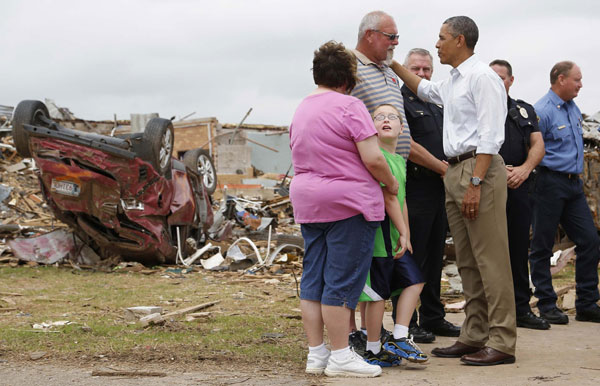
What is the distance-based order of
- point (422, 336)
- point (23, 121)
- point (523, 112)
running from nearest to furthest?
point (422, 336), point (523, 112), point (23, 121)

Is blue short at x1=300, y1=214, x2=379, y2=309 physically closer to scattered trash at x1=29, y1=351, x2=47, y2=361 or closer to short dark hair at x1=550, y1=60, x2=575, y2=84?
scattered trash at x1=29, y1=351, x2=47, y2=361

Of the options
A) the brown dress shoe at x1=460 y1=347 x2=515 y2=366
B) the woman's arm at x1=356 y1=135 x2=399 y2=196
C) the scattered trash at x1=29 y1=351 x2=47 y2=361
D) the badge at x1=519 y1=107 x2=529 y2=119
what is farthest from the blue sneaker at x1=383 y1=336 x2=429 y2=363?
the badge at x1=519 y1=107 x2=529 y2=119

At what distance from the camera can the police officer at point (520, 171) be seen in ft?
19.6

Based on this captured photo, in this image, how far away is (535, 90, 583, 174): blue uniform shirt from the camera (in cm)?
686

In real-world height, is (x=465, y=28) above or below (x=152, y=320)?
above

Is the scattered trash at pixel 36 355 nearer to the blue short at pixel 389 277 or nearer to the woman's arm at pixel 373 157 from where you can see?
the blue short at pixel 389 277

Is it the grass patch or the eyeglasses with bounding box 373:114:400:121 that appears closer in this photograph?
the eyeglasses with bounding box 373:114:400:121

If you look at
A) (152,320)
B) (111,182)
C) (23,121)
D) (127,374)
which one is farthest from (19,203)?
(127,374)

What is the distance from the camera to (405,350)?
459 cm

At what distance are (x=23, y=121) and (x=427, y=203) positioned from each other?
7.15 m

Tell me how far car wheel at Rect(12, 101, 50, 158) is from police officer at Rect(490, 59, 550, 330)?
283 inches

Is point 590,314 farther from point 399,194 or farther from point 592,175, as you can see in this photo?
point 592,175

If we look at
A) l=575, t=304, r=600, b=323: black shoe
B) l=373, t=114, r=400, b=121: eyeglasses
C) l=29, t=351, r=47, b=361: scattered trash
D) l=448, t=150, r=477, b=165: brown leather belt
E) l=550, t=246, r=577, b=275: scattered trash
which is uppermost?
l=373, t=114, r=400, b=121: eyeglasses

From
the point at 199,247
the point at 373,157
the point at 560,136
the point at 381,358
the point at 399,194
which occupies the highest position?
the point at 560,136
